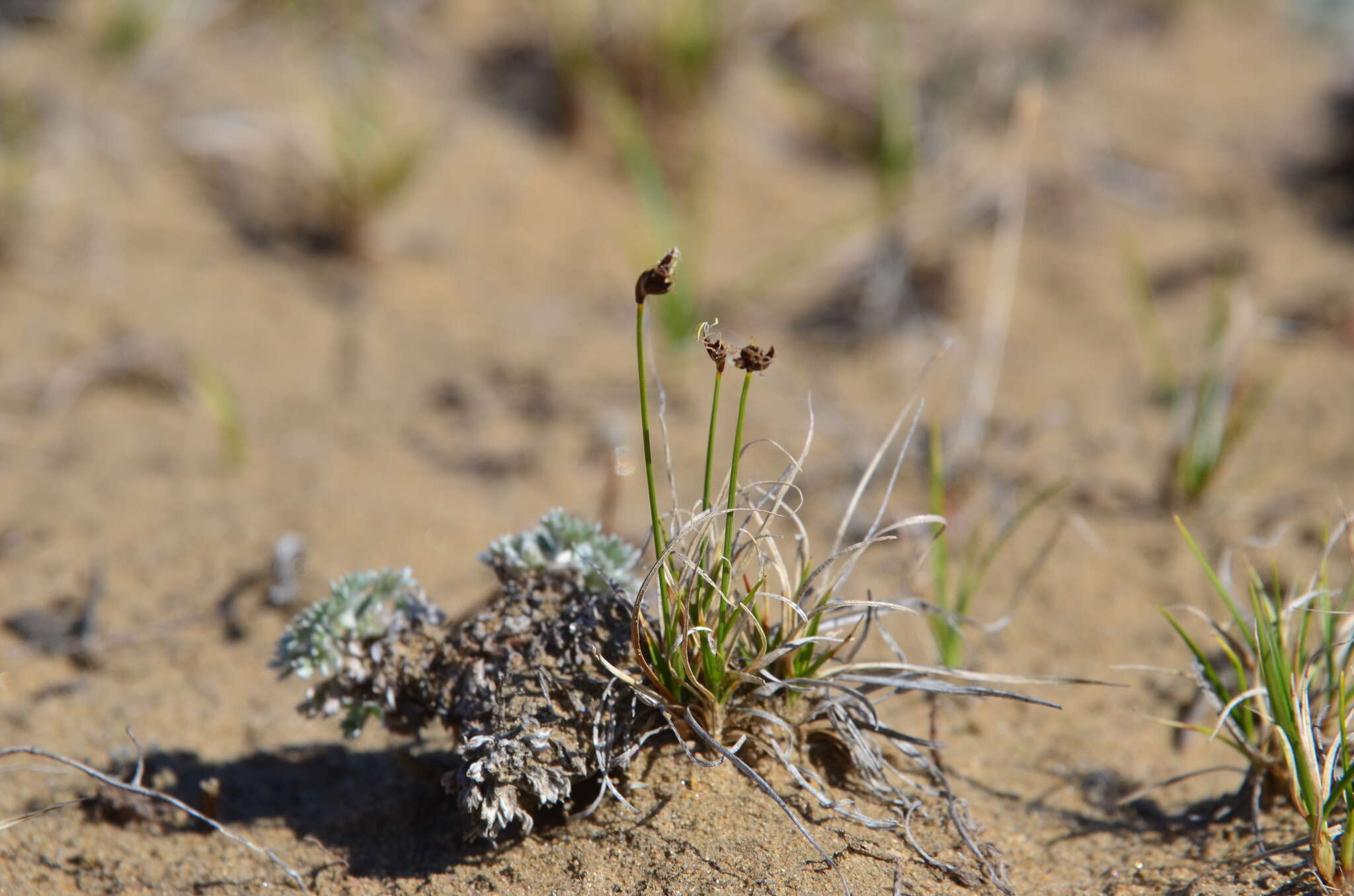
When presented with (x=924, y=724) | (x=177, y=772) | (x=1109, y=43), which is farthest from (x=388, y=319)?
(x=1109, y=43)

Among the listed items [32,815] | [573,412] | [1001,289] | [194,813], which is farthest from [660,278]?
[1001,289]

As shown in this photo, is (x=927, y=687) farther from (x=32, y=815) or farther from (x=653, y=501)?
(x=32, y=815)

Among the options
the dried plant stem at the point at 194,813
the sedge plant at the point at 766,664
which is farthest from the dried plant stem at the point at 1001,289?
the dried plant stem at the point at 194,813

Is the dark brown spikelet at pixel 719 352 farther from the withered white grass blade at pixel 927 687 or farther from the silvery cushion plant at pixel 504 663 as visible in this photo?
the withered white grass blade at pixel 927 687

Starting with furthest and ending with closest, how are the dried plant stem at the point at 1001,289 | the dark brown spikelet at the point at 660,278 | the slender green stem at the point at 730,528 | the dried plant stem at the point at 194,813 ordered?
the dried plant stem at the point at 1001,289
the dried plant stem at the point at 194,813
the slender green stem at the point at 730,528
the dark brown spikelet at the point at 660,278

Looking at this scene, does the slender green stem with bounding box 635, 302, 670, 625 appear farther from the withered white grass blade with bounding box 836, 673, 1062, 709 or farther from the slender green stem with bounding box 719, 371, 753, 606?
the withered white grass blade with bounding box 836, 673, 1062, 709

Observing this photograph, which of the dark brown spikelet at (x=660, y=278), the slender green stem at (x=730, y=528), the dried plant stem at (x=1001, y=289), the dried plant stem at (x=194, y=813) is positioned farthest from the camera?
the dried plant stem at (x=1001, y=289)
